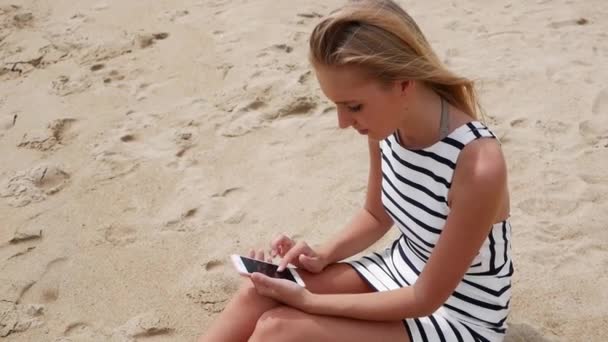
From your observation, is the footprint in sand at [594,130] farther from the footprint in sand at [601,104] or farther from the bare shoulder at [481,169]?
the bare shoulder at [481,169]

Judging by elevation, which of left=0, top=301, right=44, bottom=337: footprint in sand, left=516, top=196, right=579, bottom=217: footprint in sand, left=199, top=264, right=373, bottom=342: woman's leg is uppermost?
left=199, top=264, right=373, bottom=342: woman's leg

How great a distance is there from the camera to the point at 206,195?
3.04 m

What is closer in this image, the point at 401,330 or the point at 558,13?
the point at 401,330

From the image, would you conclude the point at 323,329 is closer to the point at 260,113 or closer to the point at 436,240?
the point at 436,240

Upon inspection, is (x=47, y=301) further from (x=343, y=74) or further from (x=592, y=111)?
(x=592, y=111)

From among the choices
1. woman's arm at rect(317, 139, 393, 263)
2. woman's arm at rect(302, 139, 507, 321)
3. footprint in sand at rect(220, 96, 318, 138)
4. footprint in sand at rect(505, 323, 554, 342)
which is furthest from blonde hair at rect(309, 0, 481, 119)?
footprint in sand at rect(220, 96, 318, 138)

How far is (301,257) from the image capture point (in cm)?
199

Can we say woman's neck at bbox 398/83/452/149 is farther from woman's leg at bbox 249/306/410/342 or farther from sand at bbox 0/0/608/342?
sand at bbox 0/0/608/342

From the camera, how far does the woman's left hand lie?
5.87 feet

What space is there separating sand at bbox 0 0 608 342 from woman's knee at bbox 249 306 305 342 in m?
0.67

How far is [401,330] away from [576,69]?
94.3 inches

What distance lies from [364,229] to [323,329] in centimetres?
45

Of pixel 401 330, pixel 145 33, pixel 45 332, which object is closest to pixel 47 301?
pixel 45 332

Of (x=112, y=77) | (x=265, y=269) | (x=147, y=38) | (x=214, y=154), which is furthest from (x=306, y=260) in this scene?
(x=147, y=38)
